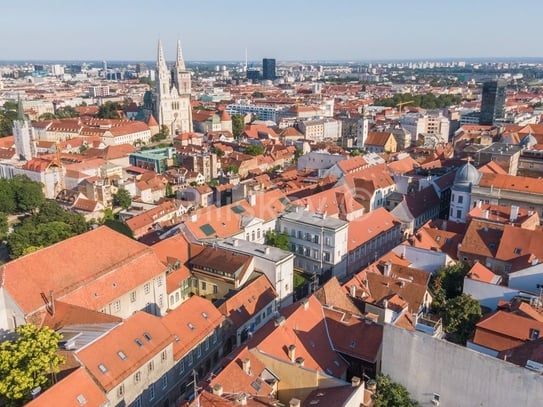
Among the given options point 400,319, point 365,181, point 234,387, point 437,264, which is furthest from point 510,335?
point 365,181

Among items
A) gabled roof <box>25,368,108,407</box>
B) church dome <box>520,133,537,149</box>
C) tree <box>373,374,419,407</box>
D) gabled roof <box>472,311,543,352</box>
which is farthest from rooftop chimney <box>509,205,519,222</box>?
gabled roof <box>25,368,108,407</box>

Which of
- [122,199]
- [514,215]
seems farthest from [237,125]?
[514,215]

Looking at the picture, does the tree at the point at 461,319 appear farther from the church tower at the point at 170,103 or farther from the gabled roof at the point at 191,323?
the church tower at the point at 170,103

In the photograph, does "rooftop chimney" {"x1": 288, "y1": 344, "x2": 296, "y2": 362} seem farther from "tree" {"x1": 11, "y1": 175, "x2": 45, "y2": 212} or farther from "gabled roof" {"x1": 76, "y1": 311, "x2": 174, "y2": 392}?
"tree" {"x1": 11, "y1": 175, "x2": 45, "y2": 212}

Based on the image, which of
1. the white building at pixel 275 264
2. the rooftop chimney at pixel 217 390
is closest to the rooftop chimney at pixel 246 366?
the rooftop chimney at pixel 217 390

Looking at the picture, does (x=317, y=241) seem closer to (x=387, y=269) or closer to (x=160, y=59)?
(x=387, y=269)
